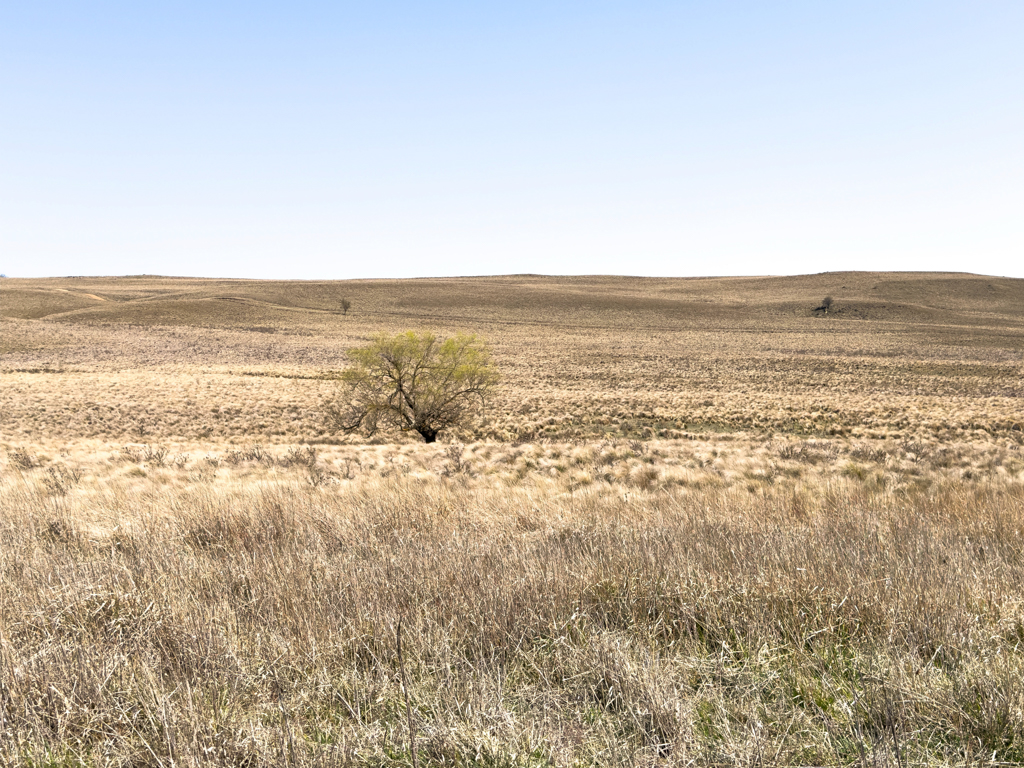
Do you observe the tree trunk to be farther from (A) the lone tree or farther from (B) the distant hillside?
(B) the distant hillside

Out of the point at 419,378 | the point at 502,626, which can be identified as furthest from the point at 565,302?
the point at 502,626

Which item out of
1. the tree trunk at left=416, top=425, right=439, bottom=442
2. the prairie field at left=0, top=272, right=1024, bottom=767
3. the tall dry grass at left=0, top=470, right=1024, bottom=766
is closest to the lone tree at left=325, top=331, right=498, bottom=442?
the tree trunk at left=416, top=425, right=439, bottom=442

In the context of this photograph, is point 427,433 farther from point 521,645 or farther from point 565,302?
Answer: point 565,302

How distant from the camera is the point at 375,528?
522cm

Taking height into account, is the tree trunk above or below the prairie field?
below

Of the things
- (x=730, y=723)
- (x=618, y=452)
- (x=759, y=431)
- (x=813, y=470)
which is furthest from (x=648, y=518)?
(x=759, y=431)

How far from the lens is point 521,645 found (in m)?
3.13

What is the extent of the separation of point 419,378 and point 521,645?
22.1 metres

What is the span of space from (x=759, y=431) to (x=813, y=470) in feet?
52.4

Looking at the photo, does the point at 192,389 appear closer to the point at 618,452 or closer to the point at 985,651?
the point at 618,452

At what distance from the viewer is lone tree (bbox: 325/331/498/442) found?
79.8 feet

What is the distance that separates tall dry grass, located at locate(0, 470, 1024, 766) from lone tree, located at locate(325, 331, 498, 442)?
1949 centimetres

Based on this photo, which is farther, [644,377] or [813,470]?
[644,377]

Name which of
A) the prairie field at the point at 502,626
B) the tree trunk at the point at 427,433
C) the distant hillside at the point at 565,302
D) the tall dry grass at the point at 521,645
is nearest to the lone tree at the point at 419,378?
the tree trunk at the point at 427,433
